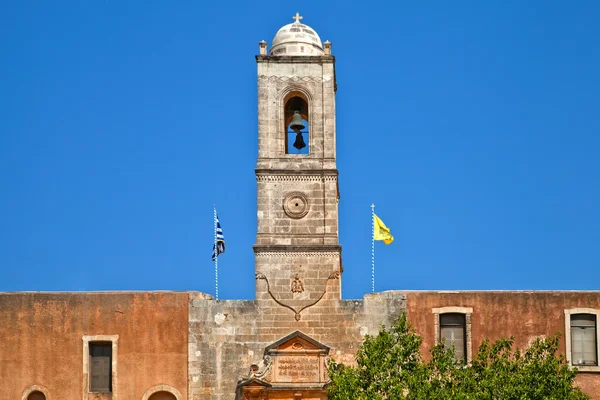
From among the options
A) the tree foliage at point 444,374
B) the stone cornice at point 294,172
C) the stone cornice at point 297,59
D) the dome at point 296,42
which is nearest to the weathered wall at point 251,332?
the tree foliage at point 444,374

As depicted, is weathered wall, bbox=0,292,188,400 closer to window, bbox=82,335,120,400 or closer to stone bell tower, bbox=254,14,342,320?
window, bbox=82,335,120,400

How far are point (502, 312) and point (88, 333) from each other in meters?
12.0

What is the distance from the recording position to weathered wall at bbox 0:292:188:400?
140ft

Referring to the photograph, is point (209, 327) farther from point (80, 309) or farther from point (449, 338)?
point (449, 338)

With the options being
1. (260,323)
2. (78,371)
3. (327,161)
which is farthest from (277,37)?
(78,371)

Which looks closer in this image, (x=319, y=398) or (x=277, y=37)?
(x=319, y=398)

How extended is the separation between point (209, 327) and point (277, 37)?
8904 mm

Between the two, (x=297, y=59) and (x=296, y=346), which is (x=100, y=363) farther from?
(x=297, y=59)

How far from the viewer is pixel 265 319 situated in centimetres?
4259

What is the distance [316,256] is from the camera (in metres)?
42.6

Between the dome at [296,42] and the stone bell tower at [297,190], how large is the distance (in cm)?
22

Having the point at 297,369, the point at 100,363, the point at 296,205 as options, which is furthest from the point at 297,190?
the point at 100,363

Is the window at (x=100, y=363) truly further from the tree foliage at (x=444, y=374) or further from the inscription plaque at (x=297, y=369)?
the tree foliage at (x=444, y=374)

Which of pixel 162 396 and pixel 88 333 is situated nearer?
pixel 162 396
